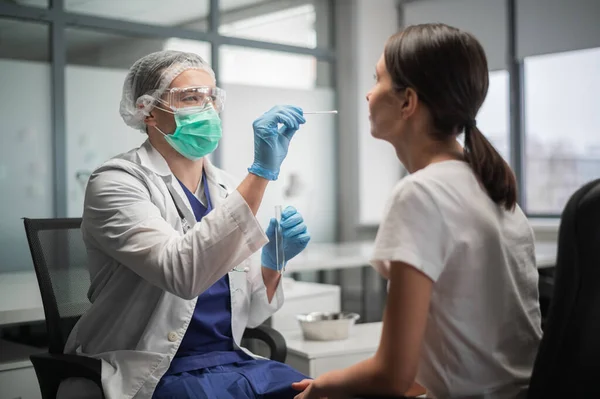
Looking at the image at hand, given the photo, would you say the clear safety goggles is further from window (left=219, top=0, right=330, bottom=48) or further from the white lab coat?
window (left=219, top=0, right=330, bottom=48)

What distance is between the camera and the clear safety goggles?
182 cm

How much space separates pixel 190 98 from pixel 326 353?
970 mm

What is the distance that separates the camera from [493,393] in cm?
111

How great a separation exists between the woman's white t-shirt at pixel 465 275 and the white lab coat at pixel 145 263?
0.49m

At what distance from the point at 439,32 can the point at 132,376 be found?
1.00 metres

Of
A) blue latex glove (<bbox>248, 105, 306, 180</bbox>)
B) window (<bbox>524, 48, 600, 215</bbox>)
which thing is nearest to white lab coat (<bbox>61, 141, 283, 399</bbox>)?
blue latex glove (<bbox>248, 105, 306, 180</bbox>)

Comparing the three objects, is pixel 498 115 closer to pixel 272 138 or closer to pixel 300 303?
pixel 300 303

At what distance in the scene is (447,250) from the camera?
3.44ft

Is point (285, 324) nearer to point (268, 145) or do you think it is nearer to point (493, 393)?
point (268, 145)

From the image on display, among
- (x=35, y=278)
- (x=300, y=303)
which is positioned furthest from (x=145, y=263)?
(x=35, y=278)

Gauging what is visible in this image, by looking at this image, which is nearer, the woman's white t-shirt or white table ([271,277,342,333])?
the woman's white t-shirt

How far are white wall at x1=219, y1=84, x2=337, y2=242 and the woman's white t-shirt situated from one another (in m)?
3.74

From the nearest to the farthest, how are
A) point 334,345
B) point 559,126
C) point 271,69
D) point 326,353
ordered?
point 326,353, point 334,345, point 559,126, point 271,69

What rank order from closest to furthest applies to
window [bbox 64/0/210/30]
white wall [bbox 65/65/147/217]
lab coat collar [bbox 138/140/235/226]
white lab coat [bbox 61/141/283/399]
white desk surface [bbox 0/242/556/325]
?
white lab coat [bbox 61/141/283/399], lab coat collar [bbox 138/140/235/226], white desk surface [bbox 0/242/556/325], white wall [bbox 65/65/147/217], window [bbox 64/0/210/30]
